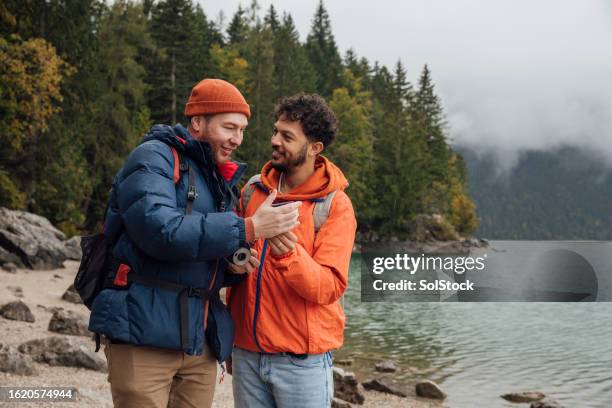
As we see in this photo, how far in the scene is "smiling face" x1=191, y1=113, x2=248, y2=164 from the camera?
3.23 metres

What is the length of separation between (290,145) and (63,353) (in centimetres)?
687

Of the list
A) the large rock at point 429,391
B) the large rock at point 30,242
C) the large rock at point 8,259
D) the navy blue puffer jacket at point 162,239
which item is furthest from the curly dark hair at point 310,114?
the large rock at point 30,242

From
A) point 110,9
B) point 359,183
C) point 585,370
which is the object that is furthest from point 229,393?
point 359,183

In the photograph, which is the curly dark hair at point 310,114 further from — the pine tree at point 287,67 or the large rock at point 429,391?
the pine tree at point 287,67

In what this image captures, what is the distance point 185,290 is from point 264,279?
514 millimetres

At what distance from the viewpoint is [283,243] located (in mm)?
3023

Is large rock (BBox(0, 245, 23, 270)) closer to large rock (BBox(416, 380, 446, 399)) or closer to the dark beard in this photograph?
large rock (BBox(416, 380, 446, 399))

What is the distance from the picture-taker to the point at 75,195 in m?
29.8

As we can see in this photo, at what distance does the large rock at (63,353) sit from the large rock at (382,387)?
5621mm

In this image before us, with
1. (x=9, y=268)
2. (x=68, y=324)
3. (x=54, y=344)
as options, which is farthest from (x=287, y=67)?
(x=54, y=344)

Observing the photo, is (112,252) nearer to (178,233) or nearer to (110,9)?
(178,233)

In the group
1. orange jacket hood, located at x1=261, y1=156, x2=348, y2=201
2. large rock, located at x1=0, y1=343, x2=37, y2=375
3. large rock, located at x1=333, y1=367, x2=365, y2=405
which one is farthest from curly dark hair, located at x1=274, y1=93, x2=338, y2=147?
large rock, located at x1=333, y1=367, x2=365, y2=405

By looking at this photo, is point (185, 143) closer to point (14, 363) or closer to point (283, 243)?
point (283, 243)

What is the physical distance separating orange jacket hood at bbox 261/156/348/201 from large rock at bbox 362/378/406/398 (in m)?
9.48
